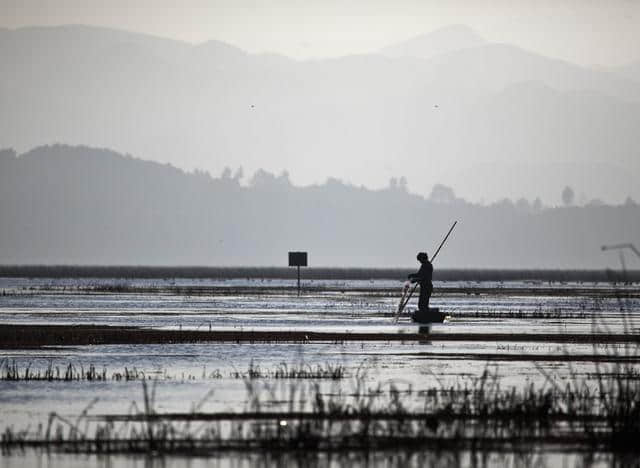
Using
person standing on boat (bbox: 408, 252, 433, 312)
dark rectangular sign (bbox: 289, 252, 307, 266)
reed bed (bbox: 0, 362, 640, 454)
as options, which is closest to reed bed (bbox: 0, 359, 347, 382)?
reed bed (bbox: 0, 362, 640, 454)

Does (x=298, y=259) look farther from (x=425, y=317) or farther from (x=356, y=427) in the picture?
(x=356, y=427)

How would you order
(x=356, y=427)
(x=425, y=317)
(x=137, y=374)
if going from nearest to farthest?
1. (x=356, y=427)
2. (x=137, y=374)
3. (x=425, y=317)

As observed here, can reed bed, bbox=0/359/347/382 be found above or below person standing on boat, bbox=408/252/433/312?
below

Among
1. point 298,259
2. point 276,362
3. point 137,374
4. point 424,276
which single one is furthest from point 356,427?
point 298,259

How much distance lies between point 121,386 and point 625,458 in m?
11.5

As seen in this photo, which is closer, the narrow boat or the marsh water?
the marsh water

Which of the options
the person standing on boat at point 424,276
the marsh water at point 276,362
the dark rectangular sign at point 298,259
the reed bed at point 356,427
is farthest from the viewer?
the dark rectangular sign at point 298,259

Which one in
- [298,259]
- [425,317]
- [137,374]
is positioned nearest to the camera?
[137,374]

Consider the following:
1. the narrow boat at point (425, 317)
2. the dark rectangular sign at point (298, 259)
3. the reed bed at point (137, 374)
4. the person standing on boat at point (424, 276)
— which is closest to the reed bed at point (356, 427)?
the reed bed at point (137, 374)

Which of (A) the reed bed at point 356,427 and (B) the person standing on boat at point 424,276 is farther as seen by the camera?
(B) the person standing on boat at point 424,276

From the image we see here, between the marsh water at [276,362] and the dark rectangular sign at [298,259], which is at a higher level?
the dark rectangular sign at [298,259]

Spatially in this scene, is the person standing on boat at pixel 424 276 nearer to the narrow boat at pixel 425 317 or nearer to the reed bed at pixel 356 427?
the narrow boat at pixel 425 317

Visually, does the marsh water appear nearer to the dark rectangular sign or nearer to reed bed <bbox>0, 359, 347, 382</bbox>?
reed bed <bbox>0, 359, 347, 382</bbox>

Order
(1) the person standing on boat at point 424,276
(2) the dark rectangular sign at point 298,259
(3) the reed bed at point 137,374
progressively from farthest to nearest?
1. (2) the dark rectangular sign at point 298,259
2. (1) the person standing on boat at point 424,276
3. (3) the reed bed at point 137,374
